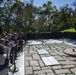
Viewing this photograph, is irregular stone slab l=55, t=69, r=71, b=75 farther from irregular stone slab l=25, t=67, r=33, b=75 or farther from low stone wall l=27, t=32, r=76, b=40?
low stone wall l=27, t=32, r=76, b=40

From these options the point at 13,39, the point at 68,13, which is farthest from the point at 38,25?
the point at 13,39

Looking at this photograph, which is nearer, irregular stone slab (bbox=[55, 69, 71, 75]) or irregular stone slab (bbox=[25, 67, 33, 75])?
irregular stone slab (bbox=[55, 69, 71, 75])

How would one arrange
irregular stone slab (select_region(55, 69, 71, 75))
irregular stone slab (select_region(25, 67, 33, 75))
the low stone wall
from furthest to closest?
the low stone wall
irregular stone slab (select_region(25, 67, 33, 75))
irregular stone slab (select_region(55, 69, 71, 75))

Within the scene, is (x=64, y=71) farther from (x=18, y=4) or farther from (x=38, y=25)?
(x=38, y=25)

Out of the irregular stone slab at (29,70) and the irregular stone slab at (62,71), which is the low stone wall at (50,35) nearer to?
the irregular stone slab at (29,70)

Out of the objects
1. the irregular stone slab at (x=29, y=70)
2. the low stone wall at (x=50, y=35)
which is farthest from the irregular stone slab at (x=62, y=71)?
the low stone wall at (x=50, y=35)

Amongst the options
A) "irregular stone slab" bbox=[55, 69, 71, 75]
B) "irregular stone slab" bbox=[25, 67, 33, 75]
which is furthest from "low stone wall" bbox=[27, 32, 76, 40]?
"irregular stone slab" bbox=[55, 69, 71, 75]

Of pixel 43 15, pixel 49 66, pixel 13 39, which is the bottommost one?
pixel 49 66

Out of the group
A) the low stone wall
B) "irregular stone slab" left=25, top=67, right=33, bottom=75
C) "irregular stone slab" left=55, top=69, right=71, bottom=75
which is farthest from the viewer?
the low stone wall

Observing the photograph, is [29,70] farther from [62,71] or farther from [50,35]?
[50,35]

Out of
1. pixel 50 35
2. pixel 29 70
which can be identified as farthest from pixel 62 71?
pixel 50 35

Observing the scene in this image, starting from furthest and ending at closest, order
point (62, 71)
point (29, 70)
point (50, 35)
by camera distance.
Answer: point (50, 35) < point (29, 70) < point (62, 71)

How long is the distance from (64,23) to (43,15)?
290 inches

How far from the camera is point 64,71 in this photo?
679 cm
